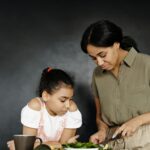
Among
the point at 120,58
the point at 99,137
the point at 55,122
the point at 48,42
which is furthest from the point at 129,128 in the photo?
the point at 48,42

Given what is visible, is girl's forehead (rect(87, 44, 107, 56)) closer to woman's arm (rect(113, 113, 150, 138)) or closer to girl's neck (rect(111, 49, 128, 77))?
girl's neck (rect(111, 49, 128, 77))

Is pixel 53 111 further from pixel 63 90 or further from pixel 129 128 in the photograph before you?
pixel 129 128

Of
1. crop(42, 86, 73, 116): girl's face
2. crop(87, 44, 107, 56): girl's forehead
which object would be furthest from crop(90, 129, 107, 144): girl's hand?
crop(87, 44, 107, 56): girl's forehead

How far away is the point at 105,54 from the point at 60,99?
1.21 feet

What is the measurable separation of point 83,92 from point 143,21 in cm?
71

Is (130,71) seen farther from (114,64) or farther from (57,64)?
(57,64)

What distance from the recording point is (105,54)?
2.06m

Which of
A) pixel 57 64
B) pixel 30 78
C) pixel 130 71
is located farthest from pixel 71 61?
pixel 130 71

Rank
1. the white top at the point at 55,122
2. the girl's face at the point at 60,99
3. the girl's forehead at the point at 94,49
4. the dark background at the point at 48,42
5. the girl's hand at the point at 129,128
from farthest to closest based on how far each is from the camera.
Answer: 1. the dark background at the point at 48,42
2. the white top at the point at 55,122
3. the girl's face at the point at 60,99
4. the girl's forehead at the point at 94,49
5. the girl's hand at the point at 129,128

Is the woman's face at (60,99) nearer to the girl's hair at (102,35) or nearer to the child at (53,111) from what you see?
the child at (53,111)

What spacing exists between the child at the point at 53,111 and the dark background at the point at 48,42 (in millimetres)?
568

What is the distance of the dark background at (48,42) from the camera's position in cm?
283

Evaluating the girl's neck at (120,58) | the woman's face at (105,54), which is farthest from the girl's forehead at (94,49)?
the girl's neck at (120,58)

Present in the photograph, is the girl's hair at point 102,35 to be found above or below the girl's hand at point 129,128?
above
